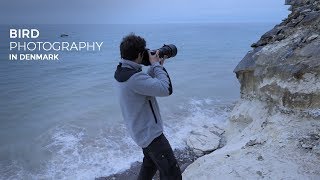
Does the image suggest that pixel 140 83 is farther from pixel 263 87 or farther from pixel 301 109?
pixel 263 87

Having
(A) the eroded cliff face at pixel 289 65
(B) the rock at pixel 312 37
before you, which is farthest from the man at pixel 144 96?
(B) the rock at pixel 312 37

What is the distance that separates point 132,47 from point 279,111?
11.3 ft

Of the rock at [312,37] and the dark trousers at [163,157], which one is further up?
the rock at [312,37]

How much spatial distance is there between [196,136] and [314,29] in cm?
451

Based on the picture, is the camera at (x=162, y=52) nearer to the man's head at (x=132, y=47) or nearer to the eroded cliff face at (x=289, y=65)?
the man's head at (x=132, y=47)

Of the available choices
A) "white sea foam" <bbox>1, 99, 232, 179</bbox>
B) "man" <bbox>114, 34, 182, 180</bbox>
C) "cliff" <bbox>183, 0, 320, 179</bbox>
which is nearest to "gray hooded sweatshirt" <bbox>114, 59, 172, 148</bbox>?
"man" <bbox>114, 34, 182, 180</bbox>

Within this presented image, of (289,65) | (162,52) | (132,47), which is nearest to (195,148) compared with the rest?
(289,65)

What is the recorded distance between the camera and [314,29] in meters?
6.30

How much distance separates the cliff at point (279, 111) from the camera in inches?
189

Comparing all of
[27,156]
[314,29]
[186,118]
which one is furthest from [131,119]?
[186,118]

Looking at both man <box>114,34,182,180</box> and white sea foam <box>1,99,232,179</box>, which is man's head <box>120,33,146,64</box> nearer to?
man <box>114,34,182,180</box>

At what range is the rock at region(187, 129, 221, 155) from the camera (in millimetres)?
8719

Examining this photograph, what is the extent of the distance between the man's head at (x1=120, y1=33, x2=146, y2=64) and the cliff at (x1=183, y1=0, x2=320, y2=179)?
2.35m

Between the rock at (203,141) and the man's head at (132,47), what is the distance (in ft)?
18.1
